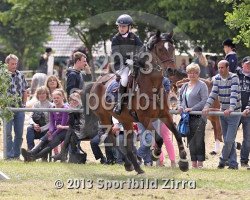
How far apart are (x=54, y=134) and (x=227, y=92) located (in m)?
3.59

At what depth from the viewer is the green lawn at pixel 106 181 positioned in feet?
44.4

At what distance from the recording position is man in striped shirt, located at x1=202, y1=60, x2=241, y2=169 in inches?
698

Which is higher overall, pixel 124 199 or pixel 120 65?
pixel 120 65

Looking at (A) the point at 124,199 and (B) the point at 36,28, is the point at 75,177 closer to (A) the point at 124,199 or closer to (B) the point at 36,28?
(A) the point at 124,199

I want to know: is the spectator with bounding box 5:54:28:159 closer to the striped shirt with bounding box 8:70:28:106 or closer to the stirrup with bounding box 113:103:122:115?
the striped shirt with bounding box 8:70:28:106

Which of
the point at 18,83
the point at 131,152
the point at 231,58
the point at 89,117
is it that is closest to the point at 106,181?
the point at 131,152

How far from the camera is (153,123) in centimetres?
1761

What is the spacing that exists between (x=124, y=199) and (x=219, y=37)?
82.6 feet

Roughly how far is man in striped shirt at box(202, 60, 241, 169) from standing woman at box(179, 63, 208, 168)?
25 cm

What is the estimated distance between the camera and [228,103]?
1806 centimetres

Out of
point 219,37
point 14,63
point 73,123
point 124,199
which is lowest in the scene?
point 124,199

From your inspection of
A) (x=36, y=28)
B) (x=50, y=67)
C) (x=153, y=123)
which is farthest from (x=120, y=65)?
(x=36, y=28)

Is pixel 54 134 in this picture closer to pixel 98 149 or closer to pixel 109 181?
pixel 98 149

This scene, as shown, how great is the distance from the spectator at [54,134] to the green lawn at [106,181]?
0.50m
